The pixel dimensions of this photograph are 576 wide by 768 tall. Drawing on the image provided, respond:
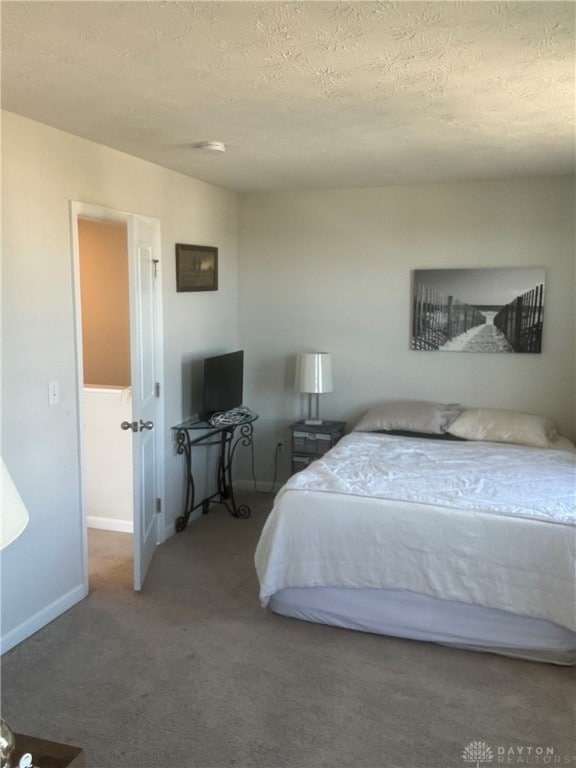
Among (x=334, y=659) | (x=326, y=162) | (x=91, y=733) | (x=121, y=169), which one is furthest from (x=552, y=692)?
(x=121, y=169)

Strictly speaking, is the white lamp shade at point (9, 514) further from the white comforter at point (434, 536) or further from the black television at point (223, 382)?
the black television at point (223, 382)

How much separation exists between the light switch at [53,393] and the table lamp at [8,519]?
1.95 meters

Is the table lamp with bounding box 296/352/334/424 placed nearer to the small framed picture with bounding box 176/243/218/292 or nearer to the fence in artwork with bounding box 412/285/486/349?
the fence in artwork with bounding box 412/285/486/349

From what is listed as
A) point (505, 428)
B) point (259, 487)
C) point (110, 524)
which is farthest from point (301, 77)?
point (259, 487)

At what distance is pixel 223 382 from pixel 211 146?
184cm

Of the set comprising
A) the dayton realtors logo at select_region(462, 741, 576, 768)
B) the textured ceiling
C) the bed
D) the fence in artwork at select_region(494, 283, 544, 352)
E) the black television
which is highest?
the textured ceiling

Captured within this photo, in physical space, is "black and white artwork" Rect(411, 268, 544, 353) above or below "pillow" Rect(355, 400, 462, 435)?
above

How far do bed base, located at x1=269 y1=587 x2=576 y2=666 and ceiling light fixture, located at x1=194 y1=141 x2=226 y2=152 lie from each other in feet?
7.58

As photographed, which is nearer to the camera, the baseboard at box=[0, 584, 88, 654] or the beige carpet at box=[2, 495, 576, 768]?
the beige carpet at box=[2, 495, 576, 768]

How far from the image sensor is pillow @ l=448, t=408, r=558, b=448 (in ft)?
14.4

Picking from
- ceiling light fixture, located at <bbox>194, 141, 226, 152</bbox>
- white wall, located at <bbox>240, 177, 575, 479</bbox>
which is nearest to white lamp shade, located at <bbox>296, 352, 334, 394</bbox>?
white wall, located at <bbox>240, 177, 575, 479</bbox>

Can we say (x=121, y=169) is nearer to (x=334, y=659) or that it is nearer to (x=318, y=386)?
(x=318, y=386)

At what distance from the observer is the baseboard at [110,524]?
4613 millimetres

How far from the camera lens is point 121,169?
3.75 m
